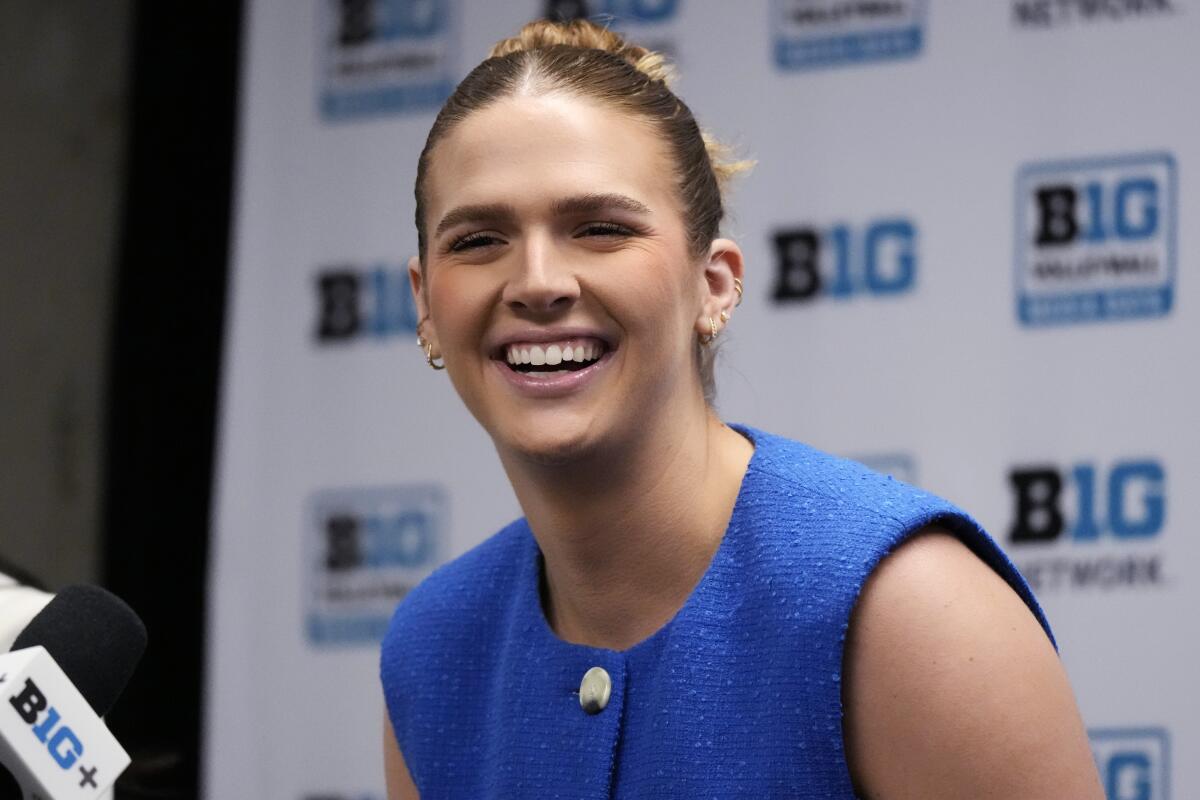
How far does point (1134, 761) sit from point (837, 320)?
783 mm

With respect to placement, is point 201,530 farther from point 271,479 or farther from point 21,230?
point 21,230

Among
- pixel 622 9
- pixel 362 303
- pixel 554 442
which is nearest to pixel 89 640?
pixel 554 442

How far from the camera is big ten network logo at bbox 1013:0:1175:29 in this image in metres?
2.65

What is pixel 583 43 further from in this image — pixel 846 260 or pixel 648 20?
pixel 648 20

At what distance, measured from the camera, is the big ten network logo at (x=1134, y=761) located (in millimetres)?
2529

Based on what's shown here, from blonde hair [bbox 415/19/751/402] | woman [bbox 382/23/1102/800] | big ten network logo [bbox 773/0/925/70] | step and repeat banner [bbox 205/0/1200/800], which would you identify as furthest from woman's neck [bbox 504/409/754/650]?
big ten network logo [bbox 773/0/925/70]

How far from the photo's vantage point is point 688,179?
1.62m

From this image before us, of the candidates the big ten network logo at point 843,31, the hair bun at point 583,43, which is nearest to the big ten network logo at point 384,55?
→ the big ten network logo at point 843,31

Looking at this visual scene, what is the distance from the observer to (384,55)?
3074 mm

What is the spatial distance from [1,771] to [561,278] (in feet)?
1.91

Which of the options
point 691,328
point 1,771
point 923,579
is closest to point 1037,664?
point 923,579

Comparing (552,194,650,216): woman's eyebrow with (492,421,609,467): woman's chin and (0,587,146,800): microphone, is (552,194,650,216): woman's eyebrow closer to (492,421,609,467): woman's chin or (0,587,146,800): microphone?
(492,421,609,467): woman's chin

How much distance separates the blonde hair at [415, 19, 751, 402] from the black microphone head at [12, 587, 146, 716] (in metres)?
0.49

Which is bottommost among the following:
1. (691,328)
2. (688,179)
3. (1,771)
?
(1,771)
